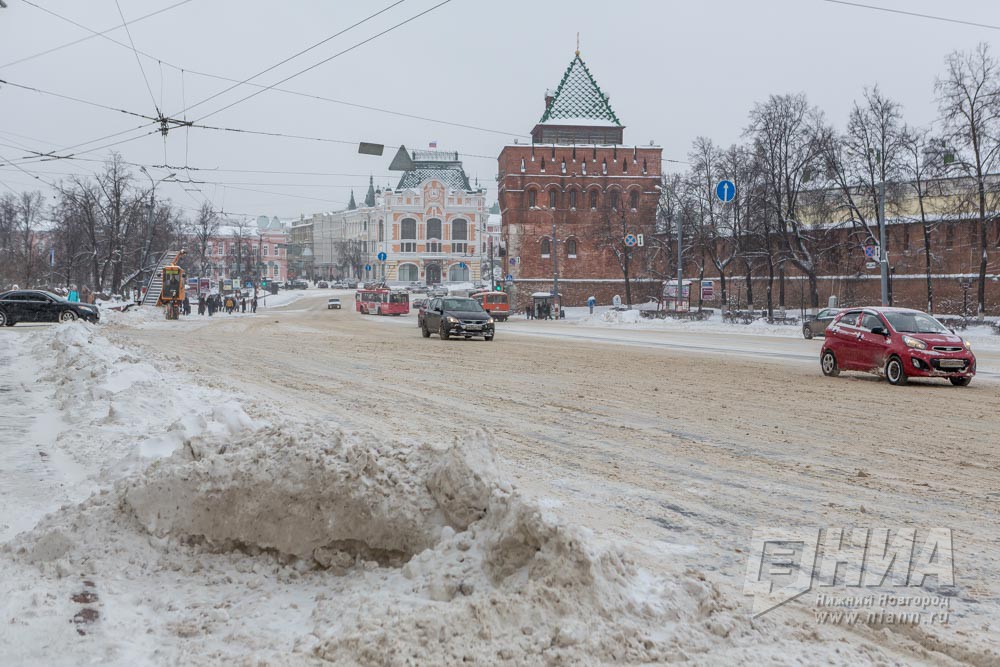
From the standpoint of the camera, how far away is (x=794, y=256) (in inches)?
2021

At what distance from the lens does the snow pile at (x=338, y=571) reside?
11.3ft

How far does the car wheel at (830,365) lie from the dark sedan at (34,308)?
103ft

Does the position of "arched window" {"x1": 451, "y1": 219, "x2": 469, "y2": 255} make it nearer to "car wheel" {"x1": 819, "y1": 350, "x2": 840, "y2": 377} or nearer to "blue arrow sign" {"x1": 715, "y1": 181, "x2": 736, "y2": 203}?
"blue arrow sign" {"x1": 715, "y1": 181, "x2": 736, "y2": 203}

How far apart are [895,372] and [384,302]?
189 feet

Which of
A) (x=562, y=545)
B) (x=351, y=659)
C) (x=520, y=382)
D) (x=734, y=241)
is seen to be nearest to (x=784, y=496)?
(x=562, y=545)

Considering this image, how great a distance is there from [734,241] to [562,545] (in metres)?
58.8

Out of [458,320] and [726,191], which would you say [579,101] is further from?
[458,320]

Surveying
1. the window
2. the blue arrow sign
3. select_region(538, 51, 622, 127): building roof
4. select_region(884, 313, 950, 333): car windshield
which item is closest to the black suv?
the blue arrow sign

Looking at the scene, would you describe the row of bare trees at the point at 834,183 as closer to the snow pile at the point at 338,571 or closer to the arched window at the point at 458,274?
the snow pile at the point at 338,571

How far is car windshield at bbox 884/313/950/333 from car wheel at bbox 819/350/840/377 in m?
1.44

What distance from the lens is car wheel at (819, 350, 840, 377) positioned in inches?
684

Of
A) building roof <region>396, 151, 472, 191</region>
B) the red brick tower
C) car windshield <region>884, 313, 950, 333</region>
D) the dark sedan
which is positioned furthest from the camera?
building roof <region>396, 151, 472, 191</region>

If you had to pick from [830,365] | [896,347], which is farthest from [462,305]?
[896,347]

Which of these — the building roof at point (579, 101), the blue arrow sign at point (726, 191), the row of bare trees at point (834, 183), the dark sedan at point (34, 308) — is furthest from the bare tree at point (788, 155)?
the dark sedan at point (34, 308)
